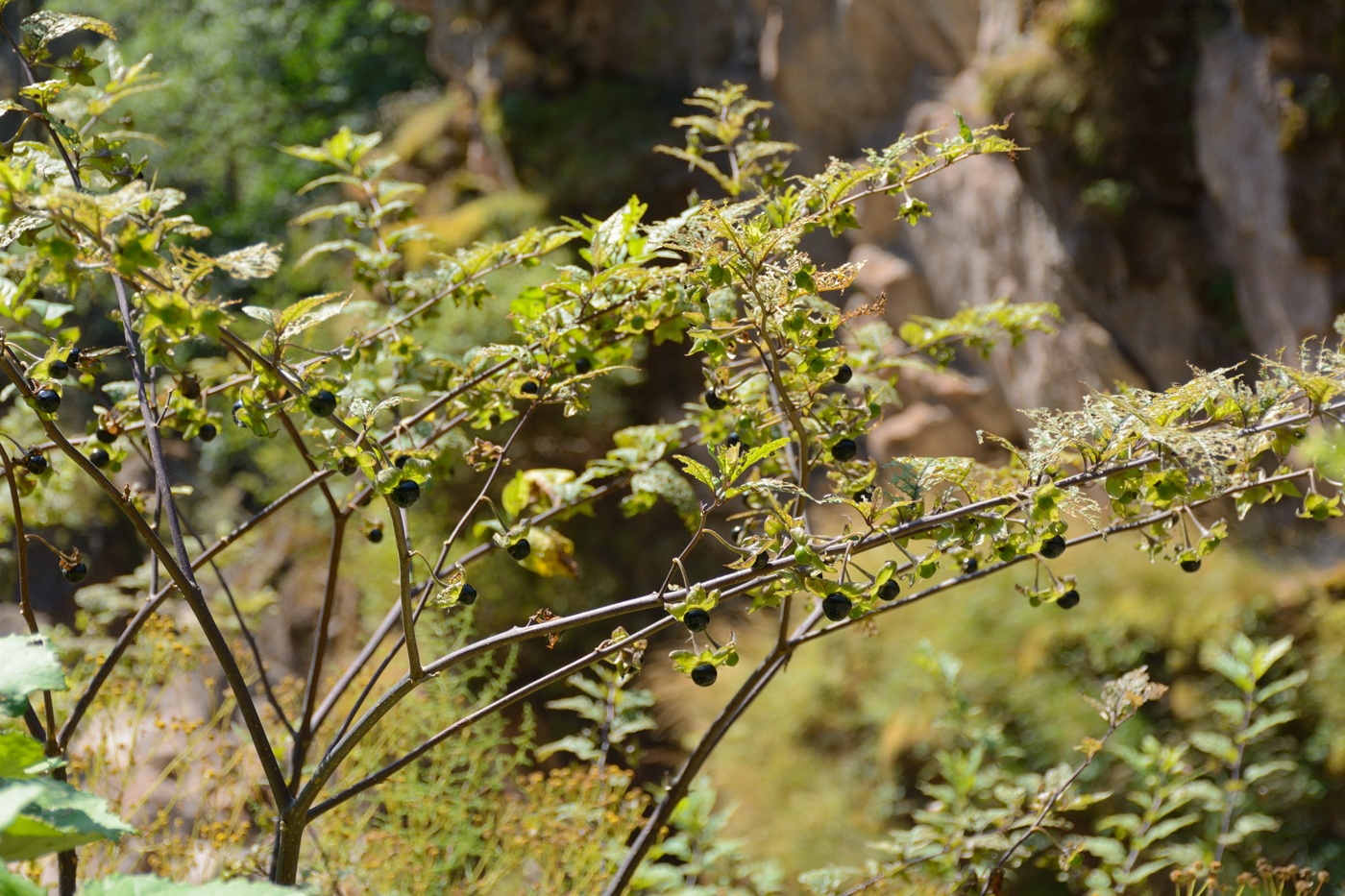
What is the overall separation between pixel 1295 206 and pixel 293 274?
20.6 feet

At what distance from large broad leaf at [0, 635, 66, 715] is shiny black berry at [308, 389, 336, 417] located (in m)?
0.28

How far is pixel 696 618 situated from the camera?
3.11 ft

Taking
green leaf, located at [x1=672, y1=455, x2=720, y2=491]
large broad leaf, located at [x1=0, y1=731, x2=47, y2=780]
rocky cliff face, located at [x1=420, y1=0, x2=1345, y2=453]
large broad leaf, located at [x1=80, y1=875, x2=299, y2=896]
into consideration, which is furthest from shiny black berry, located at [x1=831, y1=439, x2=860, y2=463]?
rocky cliff face, located at [x1=420, y1=0, x2=1345, y2=453]

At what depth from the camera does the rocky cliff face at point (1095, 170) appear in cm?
381

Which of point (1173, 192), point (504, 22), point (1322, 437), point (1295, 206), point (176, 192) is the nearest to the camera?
point (1322, 437)

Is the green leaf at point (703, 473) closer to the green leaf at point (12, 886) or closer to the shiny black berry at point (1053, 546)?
the shiny black berry at point (1053, 546)

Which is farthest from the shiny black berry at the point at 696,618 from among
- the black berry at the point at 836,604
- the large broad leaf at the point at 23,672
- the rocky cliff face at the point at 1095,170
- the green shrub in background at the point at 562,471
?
the rocky cliff face at the point at 1095,170

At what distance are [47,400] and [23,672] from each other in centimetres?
40

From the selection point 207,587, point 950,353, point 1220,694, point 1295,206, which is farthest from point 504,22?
point 950,353

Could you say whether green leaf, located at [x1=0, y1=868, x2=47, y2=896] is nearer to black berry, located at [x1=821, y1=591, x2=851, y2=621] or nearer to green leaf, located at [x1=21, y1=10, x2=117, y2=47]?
black berry, located at [x1=821, y1=591, x2=851, y2=621]

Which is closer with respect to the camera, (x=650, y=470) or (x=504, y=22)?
(x=650, y=470)

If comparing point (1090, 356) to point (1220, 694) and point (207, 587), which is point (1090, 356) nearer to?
point (1220, 694)

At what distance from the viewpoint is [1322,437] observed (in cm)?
83

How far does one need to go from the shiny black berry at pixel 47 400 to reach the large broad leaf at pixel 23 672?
329mm
